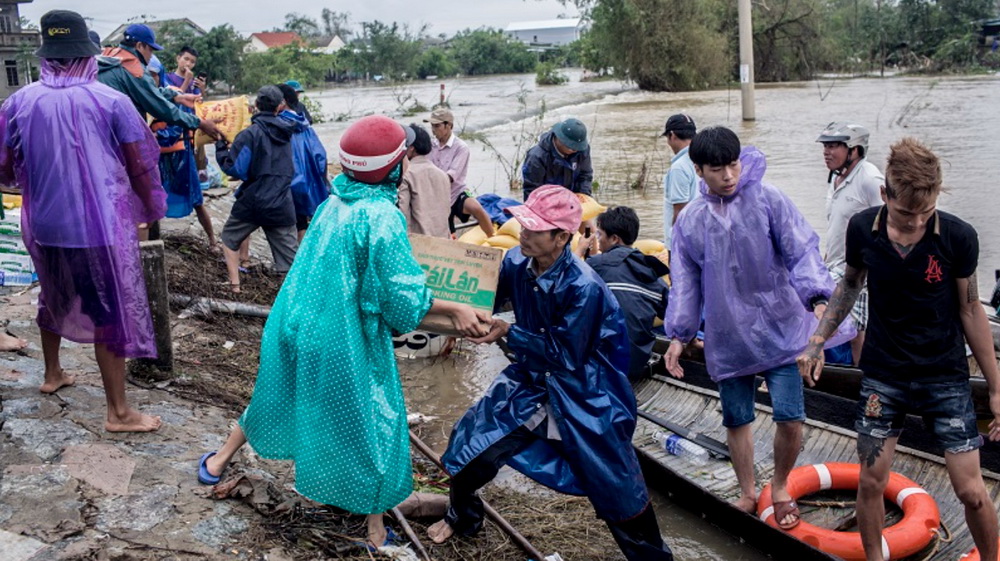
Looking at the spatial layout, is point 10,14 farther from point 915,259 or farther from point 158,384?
point 915,259

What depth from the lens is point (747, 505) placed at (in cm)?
470

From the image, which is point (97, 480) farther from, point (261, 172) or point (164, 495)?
point (261, 172)

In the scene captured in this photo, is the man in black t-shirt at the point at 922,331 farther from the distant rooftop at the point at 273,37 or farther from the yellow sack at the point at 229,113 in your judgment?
the distant rooftop at the point at 273,37

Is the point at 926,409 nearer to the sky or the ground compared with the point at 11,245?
nearer to the ground

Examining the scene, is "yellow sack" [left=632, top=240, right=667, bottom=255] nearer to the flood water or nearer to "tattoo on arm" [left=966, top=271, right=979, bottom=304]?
the flood water

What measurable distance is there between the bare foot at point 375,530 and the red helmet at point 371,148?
1.34 metres

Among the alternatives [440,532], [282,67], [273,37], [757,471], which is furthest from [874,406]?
[273,37]

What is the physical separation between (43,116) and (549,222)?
91.5 inches

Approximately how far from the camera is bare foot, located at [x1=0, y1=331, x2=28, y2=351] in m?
5.27

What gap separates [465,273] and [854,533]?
2191 mm

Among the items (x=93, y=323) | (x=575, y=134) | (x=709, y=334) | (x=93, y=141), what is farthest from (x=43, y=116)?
(x=575, y=134)

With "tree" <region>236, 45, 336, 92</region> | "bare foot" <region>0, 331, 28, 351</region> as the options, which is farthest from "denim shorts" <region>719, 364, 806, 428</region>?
"tree" <region>236, 45, 336, 92</region>

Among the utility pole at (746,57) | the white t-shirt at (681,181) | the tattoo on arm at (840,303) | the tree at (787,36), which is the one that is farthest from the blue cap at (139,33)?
the tree at (787,36)

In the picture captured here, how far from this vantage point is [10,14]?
35.7 m
